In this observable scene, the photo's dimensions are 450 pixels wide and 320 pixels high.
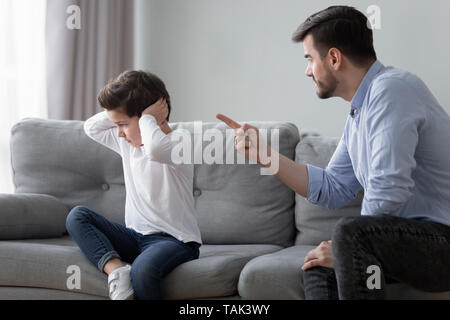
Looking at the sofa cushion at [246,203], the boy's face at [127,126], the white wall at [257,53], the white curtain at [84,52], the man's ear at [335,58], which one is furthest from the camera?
the white curtain at [84,52]

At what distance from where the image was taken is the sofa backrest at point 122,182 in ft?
7.24

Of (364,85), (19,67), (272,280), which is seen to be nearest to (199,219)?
(272,280)

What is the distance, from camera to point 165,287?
67.1 inches

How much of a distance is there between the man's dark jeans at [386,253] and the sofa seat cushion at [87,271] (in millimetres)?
461

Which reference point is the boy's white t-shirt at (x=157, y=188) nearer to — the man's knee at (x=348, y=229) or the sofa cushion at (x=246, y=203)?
the sofa cushion at (x=246, y=203)

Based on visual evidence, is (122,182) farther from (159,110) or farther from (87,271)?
(87,271)

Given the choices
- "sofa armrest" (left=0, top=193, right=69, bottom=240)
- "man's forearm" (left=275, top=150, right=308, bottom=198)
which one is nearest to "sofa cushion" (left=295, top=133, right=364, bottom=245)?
"man's forearm" (left=275, top=150, right=308, bottom=198)

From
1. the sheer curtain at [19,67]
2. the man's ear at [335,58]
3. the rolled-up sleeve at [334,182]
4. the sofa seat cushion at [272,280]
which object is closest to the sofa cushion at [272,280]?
the sofa seat cushion at [272,280]

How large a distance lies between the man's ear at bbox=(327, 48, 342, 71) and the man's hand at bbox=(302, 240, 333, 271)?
19.7 inches

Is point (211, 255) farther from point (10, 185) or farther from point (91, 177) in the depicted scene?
point (10, 185)

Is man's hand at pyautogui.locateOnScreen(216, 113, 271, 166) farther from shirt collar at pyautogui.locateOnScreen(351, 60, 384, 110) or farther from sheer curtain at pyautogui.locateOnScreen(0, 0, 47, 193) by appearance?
sheer curtain at pyautogui.locateOnScreen(0, 0, 47, 193)

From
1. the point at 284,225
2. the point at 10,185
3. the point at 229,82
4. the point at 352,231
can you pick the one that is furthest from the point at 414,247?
the point at 10,185

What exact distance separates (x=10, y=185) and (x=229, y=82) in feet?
4.14

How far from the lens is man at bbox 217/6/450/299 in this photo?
1.34 m
